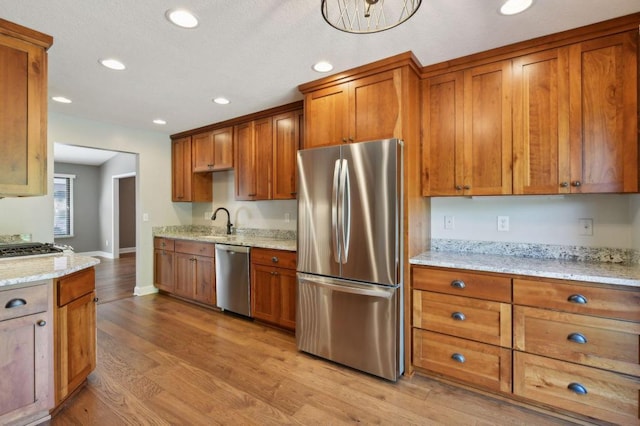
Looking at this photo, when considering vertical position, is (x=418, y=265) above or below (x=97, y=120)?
below

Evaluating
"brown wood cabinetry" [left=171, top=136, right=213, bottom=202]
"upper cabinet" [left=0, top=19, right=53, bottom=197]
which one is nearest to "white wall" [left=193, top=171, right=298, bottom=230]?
"brown wood cabinetry" [left=171, top=136, right=213, bottom=202]

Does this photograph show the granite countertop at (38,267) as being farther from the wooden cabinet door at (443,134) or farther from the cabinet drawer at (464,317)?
the wooden cabinet door at (443,134)

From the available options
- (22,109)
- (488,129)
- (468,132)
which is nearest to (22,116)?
(22,109)

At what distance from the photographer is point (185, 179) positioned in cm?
452

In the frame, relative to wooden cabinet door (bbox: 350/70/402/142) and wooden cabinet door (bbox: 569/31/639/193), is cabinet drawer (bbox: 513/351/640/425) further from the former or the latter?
wooden cabinet door (bbox: 350/70/402/142)

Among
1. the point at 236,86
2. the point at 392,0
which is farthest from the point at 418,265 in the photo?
the point at 236,86

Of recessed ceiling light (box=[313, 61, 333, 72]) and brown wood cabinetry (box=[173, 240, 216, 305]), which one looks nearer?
recessed ceiling light (box=[313, 61, 333, 72])

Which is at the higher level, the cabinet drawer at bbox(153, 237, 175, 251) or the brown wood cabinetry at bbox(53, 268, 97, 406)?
the cabinet drawer at bbox(153, 237, 175, 251)

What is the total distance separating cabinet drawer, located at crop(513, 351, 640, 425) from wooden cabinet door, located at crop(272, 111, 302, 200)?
242 cm

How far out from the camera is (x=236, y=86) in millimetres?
2828

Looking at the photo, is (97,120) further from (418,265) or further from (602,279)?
(602,279)

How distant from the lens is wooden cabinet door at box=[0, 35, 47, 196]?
187 cm

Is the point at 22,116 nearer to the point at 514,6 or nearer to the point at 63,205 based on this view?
the point at 514,6

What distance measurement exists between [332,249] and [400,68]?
56.0 inches
